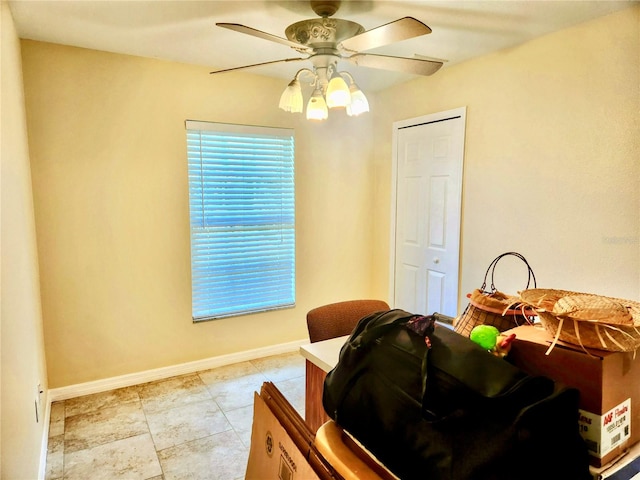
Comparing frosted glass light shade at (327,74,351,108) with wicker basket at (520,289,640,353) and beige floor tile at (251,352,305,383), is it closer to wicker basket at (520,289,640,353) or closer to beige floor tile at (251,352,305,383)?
wicker basket at (520,289,640,353)

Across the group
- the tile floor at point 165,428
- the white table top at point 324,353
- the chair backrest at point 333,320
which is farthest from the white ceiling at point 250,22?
the tile floor at point 165,428

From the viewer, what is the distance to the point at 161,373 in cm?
313

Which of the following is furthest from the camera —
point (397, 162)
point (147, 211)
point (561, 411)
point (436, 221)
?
point (397, 162)

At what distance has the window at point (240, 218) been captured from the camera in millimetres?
3170

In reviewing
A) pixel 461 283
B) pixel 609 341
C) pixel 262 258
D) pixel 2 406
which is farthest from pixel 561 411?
pixel 262 258

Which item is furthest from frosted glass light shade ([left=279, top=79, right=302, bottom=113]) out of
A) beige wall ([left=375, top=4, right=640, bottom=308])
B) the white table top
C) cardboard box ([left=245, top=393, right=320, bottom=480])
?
beige wall ([left=375, top=4, right=640, bottom=308])

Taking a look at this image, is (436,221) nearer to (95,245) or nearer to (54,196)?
(95,245)

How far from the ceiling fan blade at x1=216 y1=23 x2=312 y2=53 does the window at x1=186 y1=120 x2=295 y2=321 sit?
1386 millimetres

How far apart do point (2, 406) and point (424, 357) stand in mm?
1347

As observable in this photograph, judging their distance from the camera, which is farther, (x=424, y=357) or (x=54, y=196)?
(x=54, y=196)

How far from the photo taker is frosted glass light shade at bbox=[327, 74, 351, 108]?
1.84 metres

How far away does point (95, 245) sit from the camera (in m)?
2.84

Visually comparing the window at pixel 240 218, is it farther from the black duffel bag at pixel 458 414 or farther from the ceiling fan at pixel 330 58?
the black duffel bag at pixel 458 414

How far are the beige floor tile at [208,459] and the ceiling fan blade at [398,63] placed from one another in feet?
7.25
